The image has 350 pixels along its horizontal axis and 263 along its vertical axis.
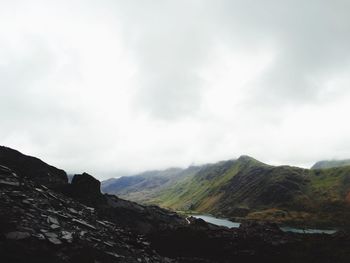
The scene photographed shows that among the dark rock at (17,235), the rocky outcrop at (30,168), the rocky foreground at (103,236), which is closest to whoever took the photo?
the dark rock at (17,235)

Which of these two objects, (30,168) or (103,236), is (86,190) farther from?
(103,236)

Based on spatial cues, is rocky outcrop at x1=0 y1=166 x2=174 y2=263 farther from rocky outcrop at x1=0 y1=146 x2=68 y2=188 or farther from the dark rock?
rocky outcrop at x1=0 y1=146 x2=68 y2=188

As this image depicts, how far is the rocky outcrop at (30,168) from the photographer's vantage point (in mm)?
60794

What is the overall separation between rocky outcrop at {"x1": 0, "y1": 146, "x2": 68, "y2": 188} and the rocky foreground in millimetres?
258

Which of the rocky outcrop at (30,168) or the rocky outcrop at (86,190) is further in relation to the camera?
the rocky outcrop at (86,190)

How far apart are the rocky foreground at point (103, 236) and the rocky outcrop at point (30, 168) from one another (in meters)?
0.26

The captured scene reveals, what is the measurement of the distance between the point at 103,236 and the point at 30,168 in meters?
30.1

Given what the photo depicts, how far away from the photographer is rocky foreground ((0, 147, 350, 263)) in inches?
1253

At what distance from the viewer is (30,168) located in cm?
6456

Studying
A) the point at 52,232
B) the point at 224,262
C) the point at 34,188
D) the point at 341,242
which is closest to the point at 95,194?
the point at 34,188

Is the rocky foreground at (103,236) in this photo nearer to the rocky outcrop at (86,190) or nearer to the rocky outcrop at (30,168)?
the rocky outcrop at (86,190)

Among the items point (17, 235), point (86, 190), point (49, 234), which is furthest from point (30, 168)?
point (17, 235)

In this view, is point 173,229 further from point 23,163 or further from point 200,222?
point 23,163

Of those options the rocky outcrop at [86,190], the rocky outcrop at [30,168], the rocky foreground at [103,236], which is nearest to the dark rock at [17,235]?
the rocky foreground at [103,236]
